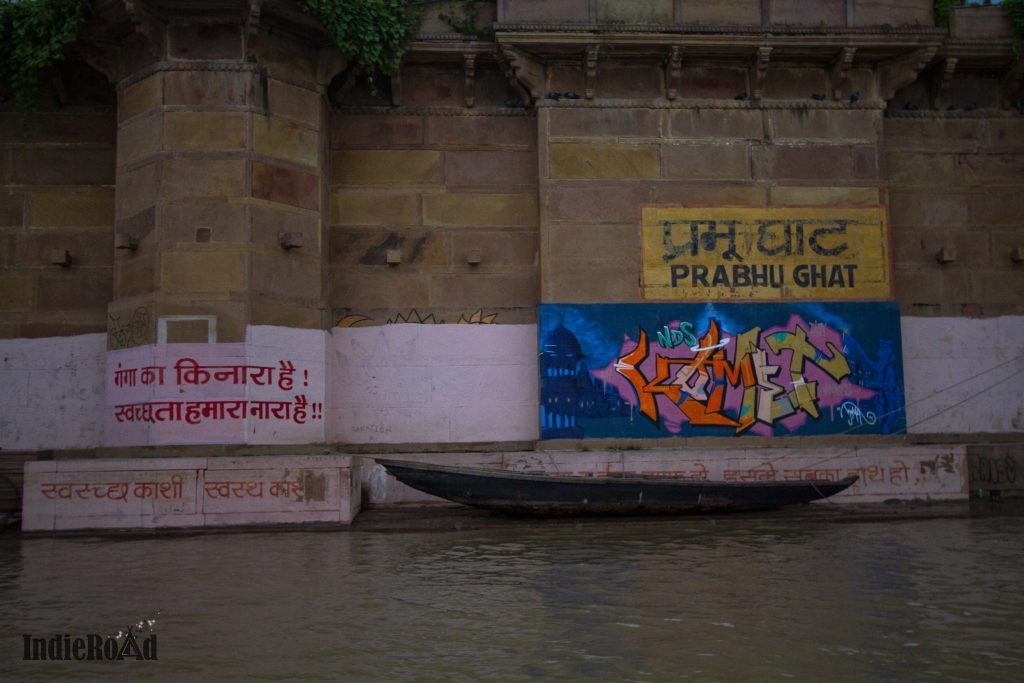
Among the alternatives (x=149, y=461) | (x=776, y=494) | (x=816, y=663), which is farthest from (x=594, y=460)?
(x=816, y=663)

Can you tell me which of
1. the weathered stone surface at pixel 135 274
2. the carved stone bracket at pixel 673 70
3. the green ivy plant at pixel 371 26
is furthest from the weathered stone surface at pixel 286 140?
the carved stone bracket at pixel 673 70

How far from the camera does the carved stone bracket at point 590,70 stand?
1455 centimetres

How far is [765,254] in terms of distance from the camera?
15.0 metres

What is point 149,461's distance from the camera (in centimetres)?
1249

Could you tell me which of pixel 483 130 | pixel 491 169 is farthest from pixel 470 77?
pixel 491 169

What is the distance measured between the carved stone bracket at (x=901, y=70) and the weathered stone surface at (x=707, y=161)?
2452 mm

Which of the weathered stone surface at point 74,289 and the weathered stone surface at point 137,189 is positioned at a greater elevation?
the weathered stone surface at point 137,189

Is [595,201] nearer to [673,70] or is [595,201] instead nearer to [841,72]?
[673,70]

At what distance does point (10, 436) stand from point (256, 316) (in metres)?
4.38

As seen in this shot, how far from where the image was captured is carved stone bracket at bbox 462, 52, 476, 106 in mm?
14749

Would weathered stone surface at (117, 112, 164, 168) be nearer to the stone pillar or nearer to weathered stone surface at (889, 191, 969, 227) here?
the stone pillar

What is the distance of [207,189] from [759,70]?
8.41m

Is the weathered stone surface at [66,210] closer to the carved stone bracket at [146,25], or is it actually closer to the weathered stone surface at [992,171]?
the carved stone bracket at [146,25]

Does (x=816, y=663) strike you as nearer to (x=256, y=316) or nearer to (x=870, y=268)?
(x=256, y=316)
